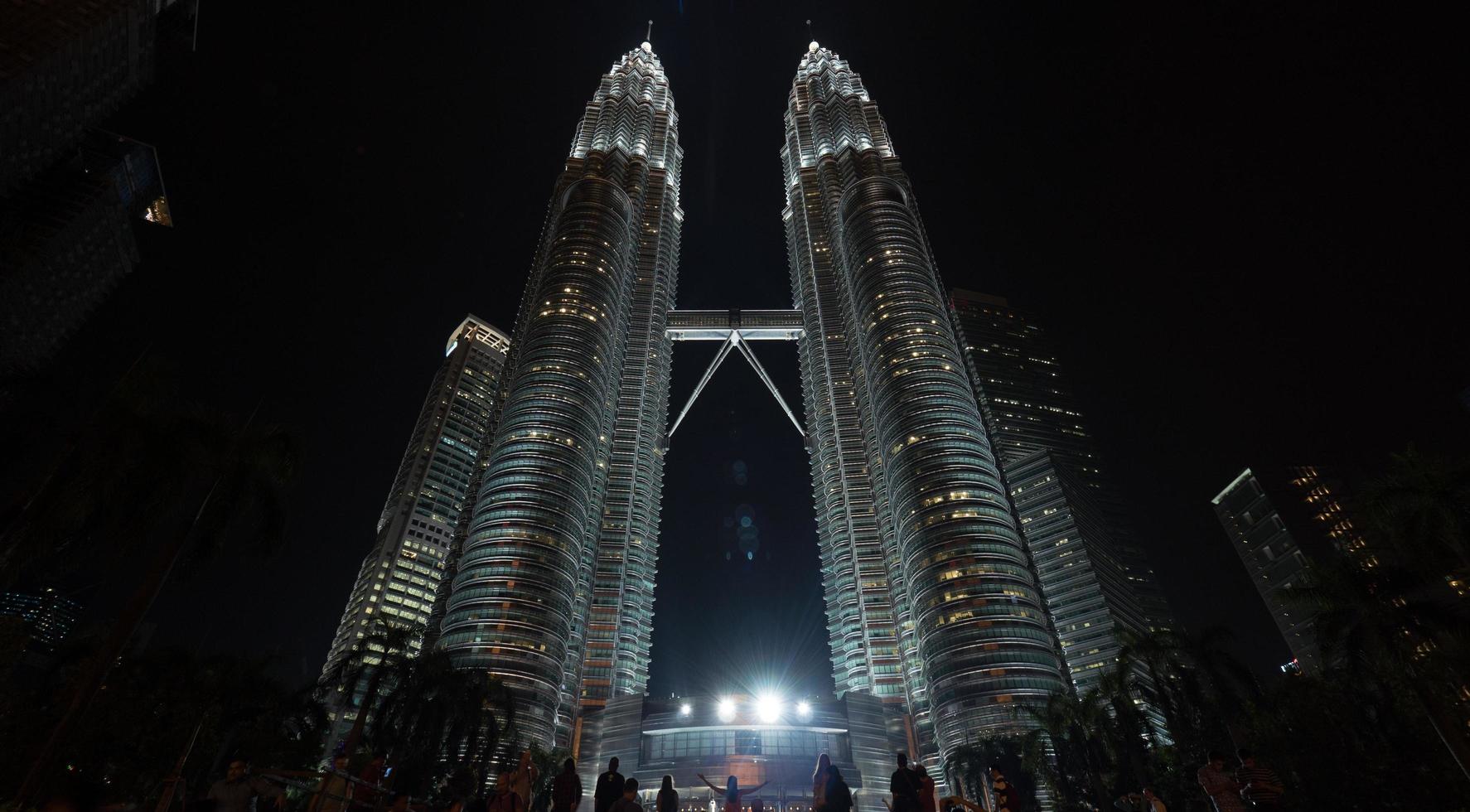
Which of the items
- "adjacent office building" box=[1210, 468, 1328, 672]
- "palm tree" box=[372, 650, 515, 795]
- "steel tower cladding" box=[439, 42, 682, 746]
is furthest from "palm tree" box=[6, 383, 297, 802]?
"adjacent office building" box=[1210, 468, 1328, 672]

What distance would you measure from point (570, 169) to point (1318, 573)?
178380mm

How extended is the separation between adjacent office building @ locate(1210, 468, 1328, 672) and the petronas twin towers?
309ft

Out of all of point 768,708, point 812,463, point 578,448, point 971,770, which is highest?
point 812,463

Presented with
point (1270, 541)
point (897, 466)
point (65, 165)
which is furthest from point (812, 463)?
point (65, 165)

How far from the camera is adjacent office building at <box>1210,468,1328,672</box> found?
6668 inches

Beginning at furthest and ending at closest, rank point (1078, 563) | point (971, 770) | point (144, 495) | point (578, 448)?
point (1078, 563) < point (578, 448) < point (971, 770) < point (144, 495)

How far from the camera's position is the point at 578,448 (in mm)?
137000

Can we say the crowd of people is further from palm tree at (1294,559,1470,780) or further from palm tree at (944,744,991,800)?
palm tree at (944,744,991,800)

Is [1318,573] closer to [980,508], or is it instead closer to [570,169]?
[980,508]

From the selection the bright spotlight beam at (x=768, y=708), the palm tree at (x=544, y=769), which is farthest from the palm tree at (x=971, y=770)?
the palm tree at (x=544, y=769)

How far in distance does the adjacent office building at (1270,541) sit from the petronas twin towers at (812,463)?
94.2 meters

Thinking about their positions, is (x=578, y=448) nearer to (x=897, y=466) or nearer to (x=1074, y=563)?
(x=897, y=466)

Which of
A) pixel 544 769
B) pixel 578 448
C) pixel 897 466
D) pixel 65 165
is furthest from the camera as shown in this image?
pixel 578 448

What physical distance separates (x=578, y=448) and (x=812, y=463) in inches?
2485
